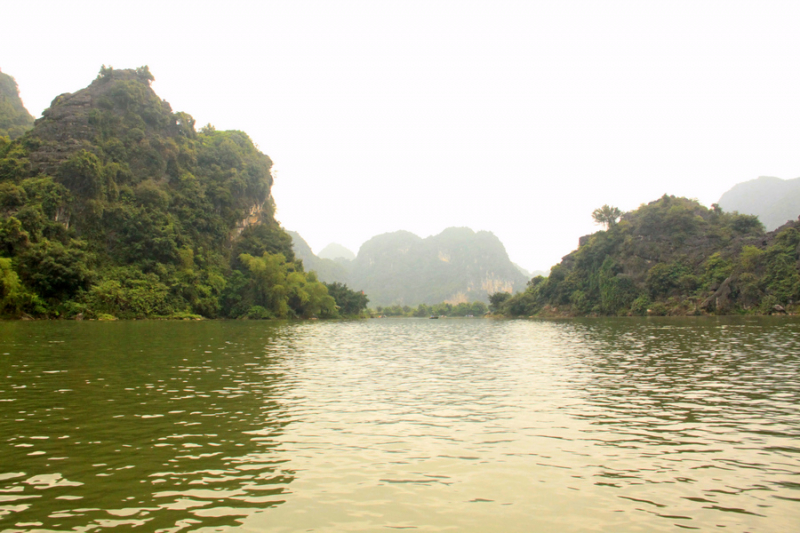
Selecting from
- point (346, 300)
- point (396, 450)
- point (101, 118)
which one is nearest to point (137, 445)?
point (396, 450)

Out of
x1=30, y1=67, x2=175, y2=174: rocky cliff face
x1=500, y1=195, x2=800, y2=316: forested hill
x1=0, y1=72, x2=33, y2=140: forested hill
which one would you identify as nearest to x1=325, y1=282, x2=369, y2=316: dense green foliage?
x1=500, y1=195, x2=800, y2=316: forested hill

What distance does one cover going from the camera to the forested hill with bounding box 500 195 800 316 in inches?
3142

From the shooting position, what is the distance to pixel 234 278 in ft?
293

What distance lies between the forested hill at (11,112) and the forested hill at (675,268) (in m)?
128

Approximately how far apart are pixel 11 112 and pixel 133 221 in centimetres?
6270

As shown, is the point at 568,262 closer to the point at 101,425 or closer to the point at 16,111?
the point at 101,425

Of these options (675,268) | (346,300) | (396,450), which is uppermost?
(675,268)

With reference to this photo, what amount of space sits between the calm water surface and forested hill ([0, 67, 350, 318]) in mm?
48399

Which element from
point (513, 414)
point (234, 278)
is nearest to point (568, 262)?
point (234, 278)

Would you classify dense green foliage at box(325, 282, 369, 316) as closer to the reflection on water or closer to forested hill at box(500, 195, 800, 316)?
forested hill at box(500, 195, 800, 316)

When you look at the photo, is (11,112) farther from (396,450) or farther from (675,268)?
(675,268)

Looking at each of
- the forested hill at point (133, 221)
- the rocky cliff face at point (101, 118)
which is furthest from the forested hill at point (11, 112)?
the forested hill at point (133, 221)

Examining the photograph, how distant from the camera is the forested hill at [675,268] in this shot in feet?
262

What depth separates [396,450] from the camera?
30.7 feet
